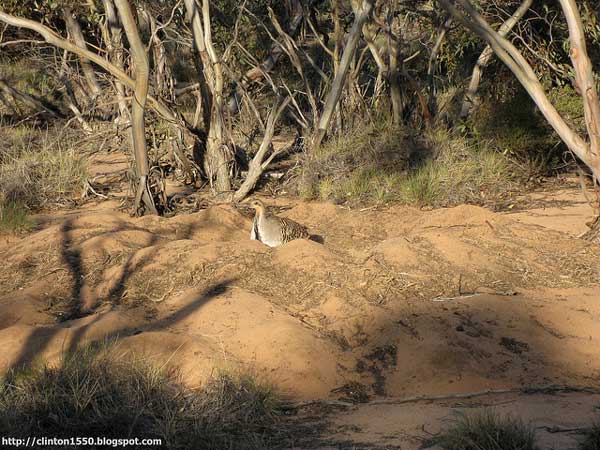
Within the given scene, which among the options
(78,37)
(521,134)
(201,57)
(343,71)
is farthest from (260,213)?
(78,37)

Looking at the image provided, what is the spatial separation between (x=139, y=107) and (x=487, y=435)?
22.7ft

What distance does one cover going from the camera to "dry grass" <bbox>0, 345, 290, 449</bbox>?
462 centimetres

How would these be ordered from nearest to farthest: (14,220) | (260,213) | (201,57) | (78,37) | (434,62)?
(260,213), (14,220), (201,57), (434,62), (78,37)

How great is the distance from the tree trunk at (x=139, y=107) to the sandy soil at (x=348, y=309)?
73 centimetres

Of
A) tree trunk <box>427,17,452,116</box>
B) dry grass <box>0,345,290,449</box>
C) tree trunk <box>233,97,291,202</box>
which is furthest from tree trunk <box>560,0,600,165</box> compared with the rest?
dry grass <box>0,345,290,449</box>

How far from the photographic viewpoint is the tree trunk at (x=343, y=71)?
11.1 m

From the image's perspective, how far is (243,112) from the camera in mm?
13633

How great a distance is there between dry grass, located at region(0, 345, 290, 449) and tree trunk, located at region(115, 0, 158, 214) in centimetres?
515

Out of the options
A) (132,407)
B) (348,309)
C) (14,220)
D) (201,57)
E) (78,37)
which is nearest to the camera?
(132,407)

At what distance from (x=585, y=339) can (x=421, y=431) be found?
2251 millimetres

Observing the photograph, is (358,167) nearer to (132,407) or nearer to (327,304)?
(327,304)

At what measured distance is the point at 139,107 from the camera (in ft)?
32.7

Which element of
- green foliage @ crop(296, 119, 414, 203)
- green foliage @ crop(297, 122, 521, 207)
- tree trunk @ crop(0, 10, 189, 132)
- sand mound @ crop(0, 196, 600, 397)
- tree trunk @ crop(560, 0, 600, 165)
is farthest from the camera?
green foliage @ crop(296, 119, 414, 203)

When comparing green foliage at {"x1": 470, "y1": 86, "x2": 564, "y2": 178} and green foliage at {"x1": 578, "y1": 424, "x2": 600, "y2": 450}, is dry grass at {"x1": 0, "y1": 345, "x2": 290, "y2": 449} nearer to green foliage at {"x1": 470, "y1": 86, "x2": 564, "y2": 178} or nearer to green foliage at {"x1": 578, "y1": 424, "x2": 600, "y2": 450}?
green foliage at {"x1": 578, "y1": 424, "x2": 600, "y2": 450}
